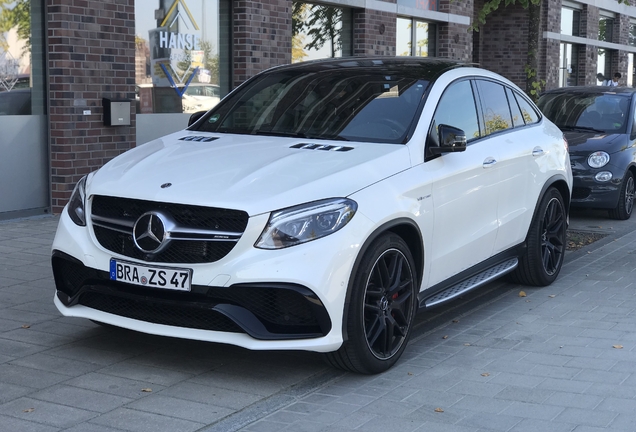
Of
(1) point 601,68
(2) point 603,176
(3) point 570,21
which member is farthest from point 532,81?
(1) point 601,68

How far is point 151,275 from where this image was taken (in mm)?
4742

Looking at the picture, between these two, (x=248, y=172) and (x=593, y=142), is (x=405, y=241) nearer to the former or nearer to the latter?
(x=248, y=172)

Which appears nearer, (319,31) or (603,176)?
(603,176)

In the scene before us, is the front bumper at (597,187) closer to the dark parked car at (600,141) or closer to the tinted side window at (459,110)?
the dark parked car at (600,141)

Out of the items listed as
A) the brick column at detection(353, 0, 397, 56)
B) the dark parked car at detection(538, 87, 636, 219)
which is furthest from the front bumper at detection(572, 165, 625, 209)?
the brick column at detection(353, 0, 397, 56)

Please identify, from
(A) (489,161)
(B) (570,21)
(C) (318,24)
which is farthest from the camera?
(B) (570,21)

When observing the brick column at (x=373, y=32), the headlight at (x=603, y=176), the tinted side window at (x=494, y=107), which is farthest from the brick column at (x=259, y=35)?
the tinted side window at (x=494, y=107)

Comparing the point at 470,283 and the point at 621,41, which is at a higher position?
the point at 621,41

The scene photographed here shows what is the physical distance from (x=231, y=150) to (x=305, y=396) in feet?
5.09

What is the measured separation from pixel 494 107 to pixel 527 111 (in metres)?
0.80

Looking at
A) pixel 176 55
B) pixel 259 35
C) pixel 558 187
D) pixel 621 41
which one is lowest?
pixel 558 187

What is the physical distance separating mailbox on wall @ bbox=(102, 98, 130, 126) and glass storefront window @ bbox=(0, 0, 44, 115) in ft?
2.38

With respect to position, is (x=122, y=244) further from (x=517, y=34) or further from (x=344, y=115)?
(x=517, y=34)

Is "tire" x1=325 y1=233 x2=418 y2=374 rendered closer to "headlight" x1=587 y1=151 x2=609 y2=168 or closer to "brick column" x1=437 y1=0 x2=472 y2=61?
"headlight" x1=587 y1=151 x2=609 y2=168
